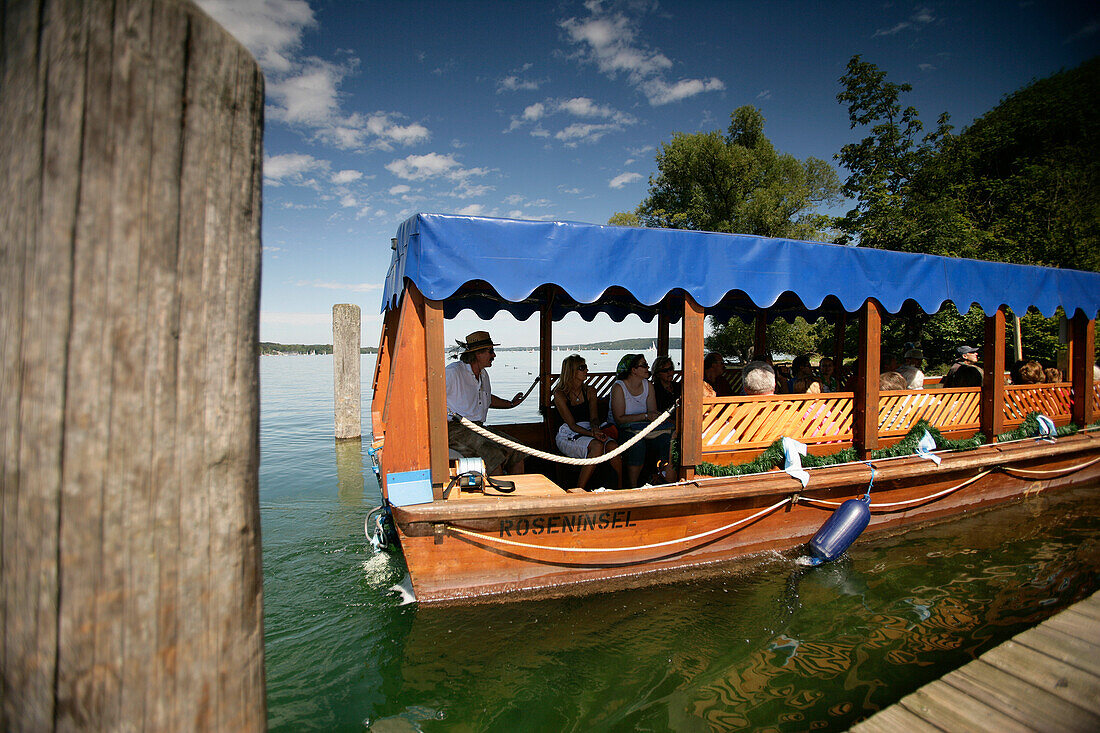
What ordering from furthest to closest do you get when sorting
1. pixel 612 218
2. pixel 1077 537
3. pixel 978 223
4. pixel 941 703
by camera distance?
1. pixel 612 218
2. pixel 978 223
3. pixel 1077 537
4. pixel 941 703

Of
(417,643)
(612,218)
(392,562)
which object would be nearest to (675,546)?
(417,643)

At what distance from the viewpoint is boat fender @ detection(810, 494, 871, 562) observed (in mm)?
5387

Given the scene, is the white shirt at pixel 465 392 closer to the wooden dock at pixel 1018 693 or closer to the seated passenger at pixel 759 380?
the seated passenger at pixel 759 380

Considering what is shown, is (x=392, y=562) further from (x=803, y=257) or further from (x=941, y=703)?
(x=803, y=257)

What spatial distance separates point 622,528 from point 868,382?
342cm

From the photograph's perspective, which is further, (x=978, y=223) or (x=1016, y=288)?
(x=978, y=223)

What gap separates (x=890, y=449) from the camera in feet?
20.5

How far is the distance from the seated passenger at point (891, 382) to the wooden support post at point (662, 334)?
290cm

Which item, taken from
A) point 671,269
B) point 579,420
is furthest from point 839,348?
point 671,269

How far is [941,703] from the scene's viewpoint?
2354 millimetres

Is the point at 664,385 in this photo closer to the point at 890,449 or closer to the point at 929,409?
the point at 890,449

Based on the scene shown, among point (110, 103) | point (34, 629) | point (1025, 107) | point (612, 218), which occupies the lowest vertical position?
point (34, 629)

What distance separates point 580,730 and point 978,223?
941 inches

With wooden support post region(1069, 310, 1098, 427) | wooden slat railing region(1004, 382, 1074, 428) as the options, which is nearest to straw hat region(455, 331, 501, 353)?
wooden slat railing region(1004, 382, 1074, 428)
